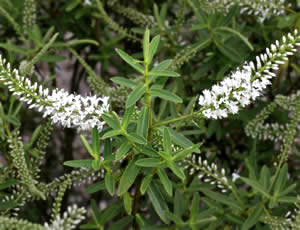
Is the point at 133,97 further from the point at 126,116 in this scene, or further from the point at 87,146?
the point at 87,146

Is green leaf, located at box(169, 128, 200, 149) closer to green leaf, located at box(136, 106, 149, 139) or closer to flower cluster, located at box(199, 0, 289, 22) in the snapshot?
green leaf, located at box(136, 106, 149, 139)

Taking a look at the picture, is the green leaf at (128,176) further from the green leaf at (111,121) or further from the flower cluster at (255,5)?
the flower cluster at (255,5)

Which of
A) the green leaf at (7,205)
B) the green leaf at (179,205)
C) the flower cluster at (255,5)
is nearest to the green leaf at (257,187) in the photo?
the green leaf at (179,205)

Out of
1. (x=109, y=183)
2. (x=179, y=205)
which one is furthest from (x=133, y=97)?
(x=179, y=205)

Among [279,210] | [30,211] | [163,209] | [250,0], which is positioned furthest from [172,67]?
[30,211]

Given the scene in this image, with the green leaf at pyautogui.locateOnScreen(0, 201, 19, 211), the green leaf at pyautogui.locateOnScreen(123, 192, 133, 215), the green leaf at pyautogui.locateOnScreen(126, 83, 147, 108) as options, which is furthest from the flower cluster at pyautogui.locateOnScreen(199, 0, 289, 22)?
the green leaf at pyautogui.locateOnScreen(0, 201, 19, 211)

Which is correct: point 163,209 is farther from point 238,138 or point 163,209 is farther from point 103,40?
point 103,40

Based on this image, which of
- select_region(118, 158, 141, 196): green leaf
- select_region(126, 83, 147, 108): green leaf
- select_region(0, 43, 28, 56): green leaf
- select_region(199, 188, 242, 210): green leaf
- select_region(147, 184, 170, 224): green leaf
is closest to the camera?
select_region(126, 83, 147, 108): green leaf
